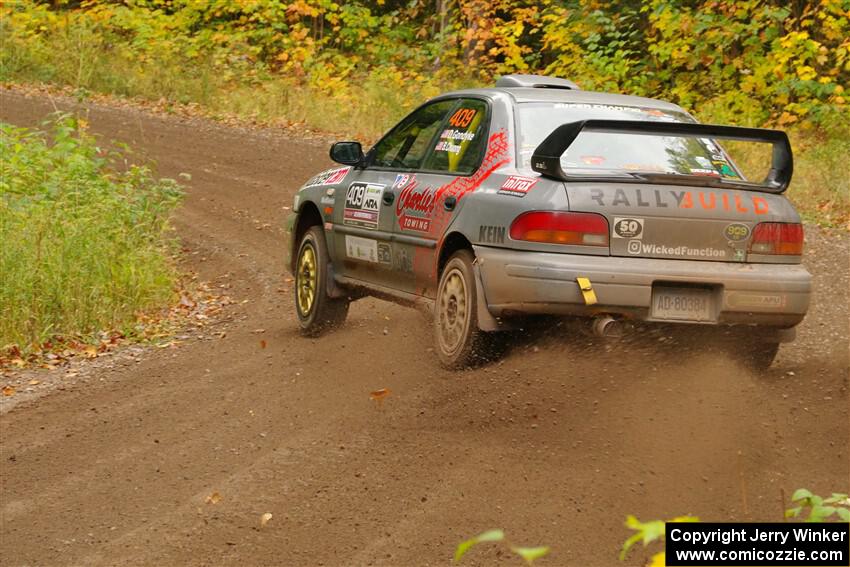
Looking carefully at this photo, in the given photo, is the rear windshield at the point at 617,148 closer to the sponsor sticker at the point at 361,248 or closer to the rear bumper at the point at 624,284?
the rear bumper at the point at 624,284

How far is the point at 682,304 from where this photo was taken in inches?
243

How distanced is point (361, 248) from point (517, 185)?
1.99 meters

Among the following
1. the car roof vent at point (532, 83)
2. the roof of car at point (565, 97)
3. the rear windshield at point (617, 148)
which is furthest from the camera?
the car roof vent at point (532, 83)

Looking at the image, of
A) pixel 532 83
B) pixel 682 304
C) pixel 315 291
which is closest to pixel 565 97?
pixel 532 83

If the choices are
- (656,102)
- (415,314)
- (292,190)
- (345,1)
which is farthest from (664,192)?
(345,1)

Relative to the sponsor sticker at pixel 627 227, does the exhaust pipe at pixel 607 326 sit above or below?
below

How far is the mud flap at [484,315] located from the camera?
21.0ft

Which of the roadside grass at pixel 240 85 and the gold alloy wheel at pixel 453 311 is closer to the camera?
the gold alloy wheel at pixel 453 311

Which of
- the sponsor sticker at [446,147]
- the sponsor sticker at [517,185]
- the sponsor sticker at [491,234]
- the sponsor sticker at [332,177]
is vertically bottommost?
the sponsor sticker at [491,234]

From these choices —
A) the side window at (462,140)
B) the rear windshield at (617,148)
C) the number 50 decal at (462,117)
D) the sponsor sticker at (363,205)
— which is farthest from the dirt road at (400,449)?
the number 50 decal at (462,117)

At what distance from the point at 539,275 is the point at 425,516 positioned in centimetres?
149

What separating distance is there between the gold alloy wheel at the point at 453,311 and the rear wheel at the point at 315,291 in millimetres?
1913

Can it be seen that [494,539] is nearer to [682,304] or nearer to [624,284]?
[624,284]

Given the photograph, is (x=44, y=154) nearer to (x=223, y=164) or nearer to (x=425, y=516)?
(x=223, y=164)
